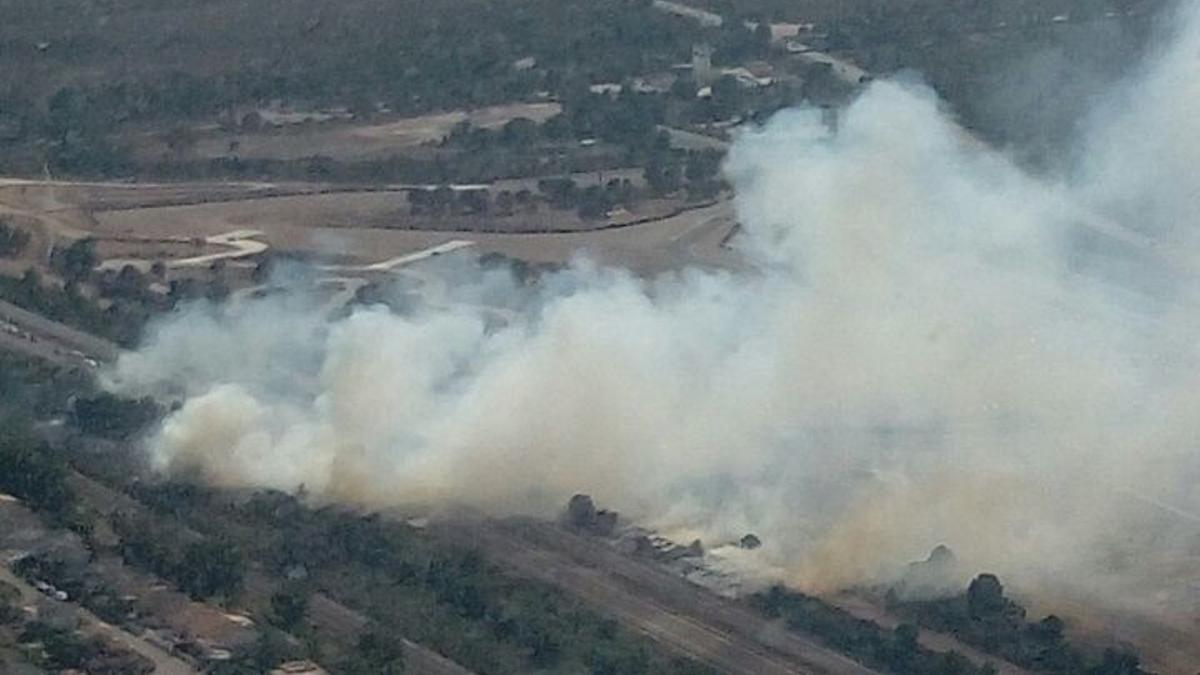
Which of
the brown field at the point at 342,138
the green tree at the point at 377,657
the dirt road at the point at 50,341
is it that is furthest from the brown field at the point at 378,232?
the green tree at the point at 377,657

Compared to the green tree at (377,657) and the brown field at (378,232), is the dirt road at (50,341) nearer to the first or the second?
the brown field at (378,232)

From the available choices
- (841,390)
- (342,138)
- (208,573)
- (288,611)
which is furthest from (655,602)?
(342,138)

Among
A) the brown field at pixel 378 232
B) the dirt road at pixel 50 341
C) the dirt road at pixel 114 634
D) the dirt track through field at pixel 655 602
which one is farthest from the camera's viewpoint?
the brown field at pixel 378 232

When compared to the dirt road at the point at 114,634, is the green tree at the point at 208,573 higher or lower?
higher

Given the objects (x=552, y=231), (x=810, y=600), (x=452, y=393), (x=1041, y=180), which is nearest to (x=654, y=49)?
(x=552, y=231)

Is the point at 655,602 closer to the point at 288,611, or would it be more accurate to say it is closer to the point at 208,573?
Answer: the point at 288,611

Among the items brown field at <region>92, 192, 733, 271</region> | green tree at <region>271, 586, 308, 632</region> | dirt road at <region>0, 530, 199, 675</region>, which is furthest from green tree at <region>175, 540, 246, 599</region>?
brown field at <region>92, 192, 733, 271</region>

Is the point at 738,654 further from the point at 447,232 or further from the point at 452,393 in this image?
the point at 447,232

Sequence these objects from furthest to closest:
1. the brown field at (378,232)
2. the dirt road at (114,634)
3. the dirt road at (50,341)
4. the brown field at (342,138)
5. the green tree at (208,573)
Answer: the brown field at (342,138)
the brown field at (378,232)
the dirt road at (50,341)
the green tree at (208,573)
the dirt road at (114,634)

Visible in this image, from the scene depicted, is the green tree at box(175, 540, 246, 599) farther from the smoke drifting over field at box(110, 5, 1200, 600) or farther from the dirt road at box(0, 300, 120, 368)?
the dirt road at box(0, 300, 120, 368)
